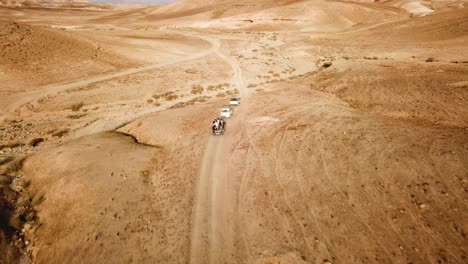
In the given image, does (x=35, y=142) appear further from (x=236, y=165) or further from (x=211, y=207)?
(x=211, y=207)

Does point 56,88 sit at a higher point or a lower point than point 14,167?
higher

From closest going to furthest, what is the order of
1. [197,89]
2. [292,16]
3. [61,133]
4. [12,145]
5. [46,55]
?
[12,145] → [61,133] → [197,89] → [46,55] → [292,16]

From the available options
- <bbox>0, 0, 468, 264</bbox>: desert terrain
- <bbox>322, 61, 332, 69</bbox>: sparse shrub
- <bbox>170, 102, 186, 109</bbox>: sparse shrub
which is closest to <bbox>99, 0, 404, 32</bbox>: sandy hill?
<bbox>322, 61, 332, 69</bbox>: sparse shrub

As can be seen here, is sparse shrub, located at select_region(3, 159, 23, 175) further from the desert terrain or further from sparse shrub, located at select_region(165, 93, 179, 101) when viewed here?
sparse shrub, located at select_region(165, 93, 179, 101)

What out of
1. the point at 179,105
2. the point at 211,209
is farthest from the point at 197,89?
the point at 211,209

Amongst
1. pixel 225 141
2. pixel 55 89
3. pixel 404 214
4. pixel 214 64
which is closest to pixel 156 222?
pixel 225 141

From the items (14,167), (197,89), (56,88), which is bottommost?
(14,167)

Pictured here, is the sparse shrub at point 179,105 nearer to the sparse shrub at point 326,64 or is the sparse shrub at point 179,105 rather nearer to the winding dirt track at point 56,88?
the winding dirt track at point 56,88

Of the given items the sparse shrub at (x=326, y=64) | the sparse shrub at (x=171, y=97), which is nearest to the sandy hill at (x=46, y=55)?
the sparse shrub at (x=171, y=97)

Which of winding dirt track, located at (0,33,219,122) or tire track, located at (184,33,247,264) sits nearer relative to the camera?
tire track, located at (184,33,247,264)

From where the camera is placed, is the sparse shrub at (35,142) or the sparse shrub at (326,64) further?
the sparse shrub at (326,64)
